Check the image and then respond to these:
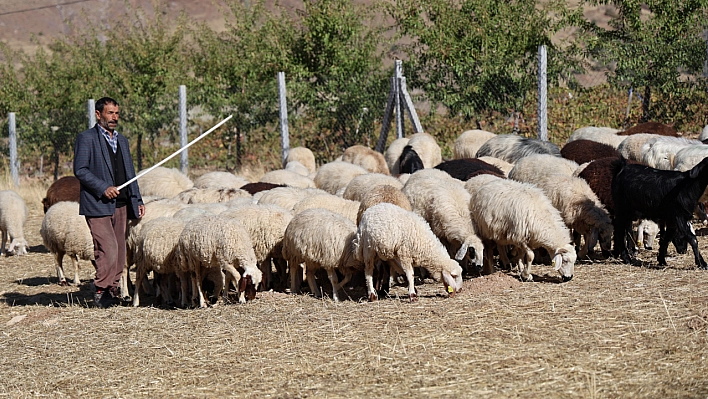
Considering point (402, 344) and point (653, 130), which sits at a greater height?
point (653, 130)

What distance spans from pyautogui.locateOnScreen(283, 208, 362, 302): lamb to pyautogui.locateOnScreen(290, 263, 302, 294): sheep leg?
0.06 m

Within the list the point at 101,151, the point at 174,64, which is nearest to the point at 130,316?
the point at 101,151

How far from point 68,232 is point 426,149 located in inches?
288

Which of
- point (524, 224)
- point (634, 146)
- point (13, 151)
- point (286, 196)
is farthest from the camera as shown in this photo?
point (13, 151)

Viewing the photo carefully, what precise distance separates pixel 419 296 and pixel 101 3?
97020mm

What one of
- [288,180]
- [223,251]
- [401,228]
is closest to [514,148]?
[288,180]

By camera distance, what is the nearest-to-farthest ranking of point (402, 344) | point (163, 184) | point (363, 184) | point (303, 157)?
point (402, 344), point (363, 184), point (163, 184), point (303, 157)

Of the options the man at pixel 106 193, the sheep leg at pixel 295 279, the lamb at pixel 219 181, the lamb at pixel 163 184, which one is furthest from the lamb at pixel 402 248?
the lamb at pixel 163 184

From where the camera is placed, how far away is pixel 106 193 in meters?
8.21

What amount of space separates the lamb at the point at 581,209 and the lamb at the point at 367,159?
16.2 feet

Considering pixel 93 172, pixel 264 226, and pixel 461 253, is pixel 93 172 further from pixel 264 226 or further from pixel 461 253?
pixel 461 253

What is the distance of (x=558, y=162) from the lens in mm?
11273

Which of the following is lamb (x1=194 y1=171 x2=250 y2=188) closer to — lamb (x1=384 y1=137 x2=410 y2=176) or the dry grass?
lamb (x1=384 y1=137 x2=410 y2=176)

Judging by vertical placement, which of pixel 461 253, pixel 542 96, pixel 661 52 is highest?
pixel 661 52
